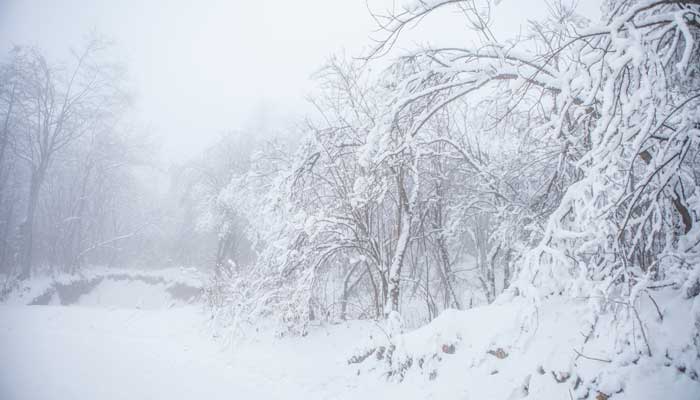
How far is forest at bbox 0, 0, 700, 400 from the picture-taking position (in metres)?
2.27

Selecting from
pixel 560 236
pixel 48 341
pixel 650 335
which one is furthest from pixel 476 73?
pixel 48 341

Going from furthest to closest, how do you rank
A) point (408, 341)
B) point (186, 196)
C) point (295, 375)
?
point (186, 196) → point (295, 375) → point (408, 341)

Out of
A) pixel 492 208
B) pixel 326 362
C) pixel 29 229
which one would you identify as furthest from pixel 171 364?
pixel 29 229

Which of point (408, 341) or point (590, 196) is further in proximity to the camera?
point (408, 341)

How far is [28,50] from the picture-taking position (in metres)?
16.3

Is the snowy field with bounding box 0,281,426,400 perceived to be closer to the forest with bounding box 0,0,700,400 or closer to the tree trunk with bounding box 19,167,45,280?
the forest with bounding box 0,0,700,400

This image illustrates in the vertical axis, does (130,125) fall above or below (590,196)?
above

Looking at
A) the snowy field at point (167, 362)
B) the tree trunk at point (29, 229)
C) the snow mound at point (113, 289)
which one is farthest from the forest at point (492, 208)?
the tree trunk at point (29, 229)

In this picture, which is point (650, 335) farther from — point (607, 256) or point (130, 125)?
point (130, 125)

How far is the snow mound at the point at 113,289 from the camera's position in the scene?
1554 cm

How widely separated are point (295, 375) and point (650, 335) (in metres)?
4.65

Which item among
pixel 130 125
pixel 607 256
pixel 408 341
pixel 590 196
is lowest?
pixel 408 341

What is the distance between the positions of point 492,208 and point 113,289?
23.3 metres

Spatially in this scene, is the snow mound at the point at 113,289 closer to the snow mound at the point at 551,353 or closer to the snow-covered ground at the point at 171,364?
the snow-covered ground at the point at 171,364
